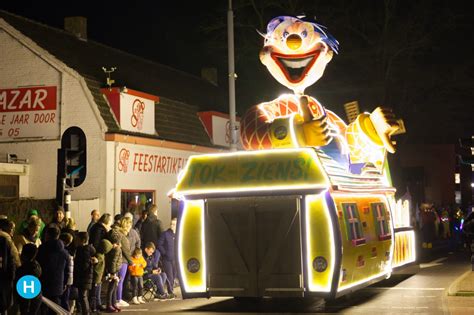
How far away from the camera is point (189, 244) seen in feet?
44.6

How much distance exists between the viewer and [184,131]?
2891 cm

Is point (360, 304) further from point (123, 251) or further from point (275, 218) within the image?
point (123, 251)

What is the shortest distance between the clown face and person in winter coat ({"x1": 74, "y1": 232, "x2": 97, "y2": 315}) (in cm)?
516

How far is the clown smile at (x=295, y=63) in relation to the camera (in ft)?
50.9

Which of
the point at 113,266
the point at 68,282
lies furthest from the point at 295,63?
the point at 68,282

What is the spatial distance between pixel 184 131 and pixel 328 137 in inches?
606

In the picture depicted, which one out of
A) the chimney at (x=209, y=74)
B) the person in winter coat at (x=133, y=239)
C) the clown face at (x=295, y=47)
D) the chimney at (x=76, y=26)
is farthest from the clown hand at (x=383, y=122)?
the chimney at (x=209, y=74)

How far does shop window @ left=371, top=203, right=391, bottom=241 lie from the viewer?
15.7 meters

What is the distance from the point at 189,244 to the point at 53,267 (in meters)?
2.93

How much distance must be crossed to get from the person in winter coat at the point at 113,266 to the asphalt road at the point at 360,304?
30 centimetres

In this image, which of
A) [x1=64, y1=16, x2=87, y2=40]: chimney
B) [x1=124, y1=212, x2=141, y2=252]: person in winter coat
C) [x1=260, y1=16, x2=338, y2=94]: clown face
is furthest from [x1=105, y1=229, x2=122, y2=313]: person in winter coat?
[x1=64, y1=16, x2=87, y2=40]: chimney

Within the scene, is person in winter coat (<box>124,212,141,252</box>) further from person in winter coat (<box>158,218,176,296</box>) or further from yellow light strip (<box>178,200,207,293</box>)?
yellow light strip (<box>178,200,207,293</box>)

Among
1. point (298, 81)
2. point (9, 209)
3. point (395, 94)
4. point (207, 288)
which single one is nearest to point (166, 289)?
point (207, 288)

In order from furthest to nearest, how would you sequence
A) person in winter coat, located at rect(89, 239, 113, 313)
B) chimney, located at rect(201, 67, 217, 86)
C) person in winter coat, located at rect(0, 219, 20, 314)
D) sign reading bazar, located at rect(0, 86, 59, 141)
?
chimney, located at rect(201, 67, 217, 86) → sign reading bazar, located at rect(0, 86, 59, 141) → person in winter coat, located at rect(89, 239, 113, 313) → person in winter coat, located at rect(0, 219, 20, 314)
